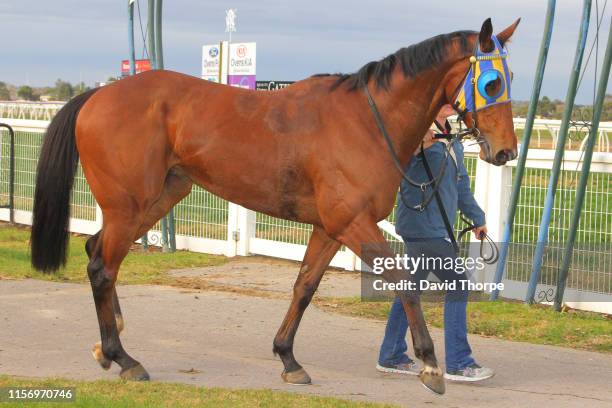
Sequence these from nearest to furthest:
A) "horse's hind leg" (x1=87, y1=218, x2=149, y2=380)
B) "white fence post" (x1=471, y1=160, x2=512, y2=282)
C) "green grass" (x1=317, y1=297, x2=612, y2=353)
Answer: "horse's hind leg" (x1=87, y1=218, x2=149, y2=380)
"green grass" (x1=317, y1=297, x2=612, y2=353)
"white fence post" (x1=471, y1=160, x2=512, y2=282)

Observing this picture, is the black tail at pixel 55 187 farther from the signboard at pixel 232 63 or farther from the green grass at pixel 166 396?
the signboard at pixel 232 63

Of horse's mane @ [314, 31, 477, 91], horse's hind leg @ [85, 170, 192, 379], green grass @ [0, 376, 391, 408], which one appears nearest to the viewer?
green grass @ [0, 376, 391, 408]

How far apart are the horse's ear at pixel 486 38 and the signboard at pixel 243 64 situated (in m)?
6.27

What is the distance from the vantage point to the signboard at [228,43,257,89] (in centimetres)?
1220

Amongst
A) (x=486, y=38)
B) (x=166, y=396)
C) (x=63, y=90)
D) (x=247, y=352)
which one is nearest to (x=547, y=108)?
(x=63, y=90)

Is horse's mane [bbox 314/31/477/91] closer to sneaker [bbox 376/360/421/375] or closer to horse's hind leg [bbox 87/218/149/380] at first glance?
horse's hind leg [bbox 87/218/149/380]

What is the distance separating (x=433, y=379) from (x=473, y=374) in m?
0.74

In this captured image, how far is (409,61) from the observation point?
21.0 feet

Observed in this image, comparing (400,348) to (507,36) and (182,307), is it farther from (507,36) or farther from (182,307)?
(182,307)

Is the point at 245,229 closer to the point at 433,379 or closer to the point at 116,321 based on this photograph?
the point at 116,321

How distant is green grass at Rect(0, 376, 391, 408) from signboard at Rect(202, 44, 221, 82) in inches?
278

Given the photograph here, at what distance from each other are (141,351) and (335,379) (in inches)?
62.8

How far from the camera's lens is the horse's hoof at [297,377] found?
21.3 ft

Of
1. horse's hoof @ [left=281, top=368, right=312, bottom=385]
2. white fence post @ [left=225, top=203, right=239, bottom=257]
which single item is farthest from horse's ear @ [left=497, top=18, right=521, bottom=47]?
white fence post @ [left=225, top=203, right=239, bottom=257]
